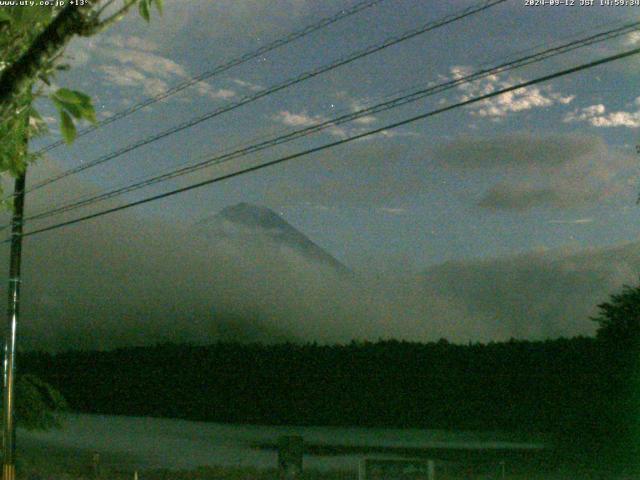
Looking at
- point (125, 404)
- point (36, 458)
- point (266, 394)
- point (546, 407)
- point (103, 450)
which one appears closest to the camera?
point (36, 458)

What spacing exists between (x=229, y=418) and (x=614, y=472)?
22828 mm

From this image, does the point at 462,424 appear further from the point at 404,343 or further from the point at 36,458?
the point at 36,458

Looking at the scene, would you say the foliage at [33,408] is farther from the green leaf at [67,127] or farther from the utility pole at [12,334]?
the green leaf at [67,127]

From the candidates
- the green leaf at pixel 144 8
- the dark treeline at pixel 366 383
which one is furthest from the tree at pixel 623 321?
the green leaf at pixel 144 8

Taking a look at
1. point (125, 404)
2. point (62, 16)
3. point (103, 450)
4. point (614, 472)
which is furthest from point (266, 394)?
point (62, 16)

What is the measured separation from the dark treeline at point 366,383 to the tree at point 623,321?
0.93m

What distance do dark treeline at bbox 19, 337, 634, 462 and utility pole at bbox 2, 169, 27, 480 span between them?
18.6 metres

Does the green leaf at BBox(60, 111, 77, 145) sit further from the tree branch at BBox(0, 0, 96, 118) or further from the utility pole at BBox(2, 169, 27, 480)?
the utility pole at BBox(2, 169, 27, 480)

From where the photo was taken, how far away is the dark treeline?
31.9 metres

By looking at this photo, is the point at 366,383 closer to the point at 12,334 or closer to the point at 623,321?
the point at 623,321

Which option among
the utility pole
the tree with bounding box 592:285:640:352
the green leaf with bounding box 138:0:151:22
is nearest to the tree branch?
the green leaf with bounding box 138:0:151:22

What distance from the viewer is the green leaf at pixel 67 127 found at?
3646mm

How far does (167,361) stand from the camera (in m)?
42.2

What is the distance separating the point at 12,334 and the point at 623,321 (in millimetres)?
18364
